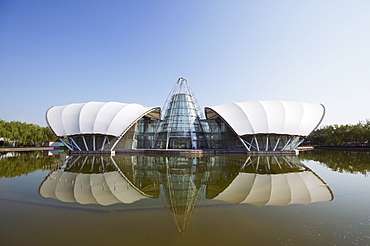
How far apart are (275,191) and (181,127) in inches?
1296

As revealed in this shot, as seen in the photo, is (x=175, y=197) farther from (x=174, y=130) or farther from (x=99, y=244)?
(x=174, y=130)

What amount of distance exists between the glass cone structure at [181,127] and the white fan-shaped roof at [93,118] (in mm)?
6229

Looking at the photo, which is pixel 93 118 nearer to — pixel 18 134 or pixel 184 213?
pixel 18 134

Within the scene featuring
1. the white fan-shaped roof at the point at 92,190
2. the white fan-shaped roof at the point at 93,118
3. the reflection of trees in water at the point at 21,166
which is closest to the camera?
the white fan-shaped roof at the point at 92,190

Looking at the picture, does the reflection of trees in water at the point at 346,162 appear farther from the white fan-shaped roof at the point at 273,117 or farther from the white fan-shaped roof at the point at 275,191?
the white fan-shaped roof at the point at 275,191

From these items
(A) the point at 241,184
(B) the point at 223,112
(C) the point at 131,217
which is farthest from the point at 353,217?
(B) the point at 223,112

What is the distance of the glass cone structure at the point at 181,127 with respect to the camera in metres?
41.8

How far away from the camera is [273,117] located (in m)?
35.2

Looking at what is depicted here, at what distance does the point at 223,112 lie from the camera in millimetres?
38969

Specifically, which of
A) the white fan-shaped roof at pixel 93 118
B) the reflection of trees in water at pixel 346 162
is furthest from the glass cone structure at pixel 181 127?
the reflection of trees in water at pixel 346 162

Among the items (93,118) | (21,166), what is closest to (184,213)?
(21,166)

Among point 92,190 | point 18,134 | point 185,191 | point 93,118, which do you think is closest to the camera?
point 185,191

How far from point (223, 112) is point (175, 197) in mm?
31458

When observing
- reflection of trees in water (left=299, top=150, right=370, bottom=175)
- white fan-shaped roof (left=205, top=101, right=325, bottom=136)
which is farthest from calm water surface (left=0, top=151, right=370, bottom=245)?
white fan-shaped roof (left=205, top=101, right=325, bottom=136)
